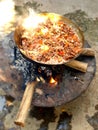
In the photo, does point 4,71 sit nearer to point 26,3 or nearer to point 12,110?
point 12,110

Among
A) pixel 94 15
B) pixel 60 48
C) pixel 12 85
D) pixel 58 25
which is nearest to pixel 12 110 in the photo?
pixel 12 85

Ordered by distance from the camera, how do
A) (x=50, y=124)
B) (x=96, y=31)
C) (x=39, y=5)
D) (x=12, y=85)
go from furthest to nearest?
1. (x=39, y=5)
2. (x=96, y=31)
3. (x=50, y=124)
4. (x=12, y=85)

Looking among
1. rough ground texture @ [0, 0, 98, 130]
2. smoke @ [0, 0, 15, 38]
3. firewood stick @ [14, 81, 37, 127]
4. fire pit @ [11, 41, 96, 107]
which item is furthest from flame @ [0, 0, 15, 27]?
firewood stick @ [14, 81, 37, 127]

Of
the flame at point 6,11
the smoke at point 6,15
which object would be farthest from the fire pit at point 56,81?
the flame at point 6,11

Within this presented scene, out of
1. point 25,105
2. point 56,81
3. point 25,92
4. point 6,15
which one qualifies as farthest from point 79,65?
point 6,15

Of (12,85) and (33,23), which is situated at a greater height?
(33,23)

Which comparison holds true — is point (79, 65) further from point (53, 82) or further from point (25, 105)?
point (25, 105)
